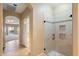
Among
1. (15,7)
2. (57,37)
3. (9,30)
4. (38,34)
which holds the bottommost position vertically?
(57,37)

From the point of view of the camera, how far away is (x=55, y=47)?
Result: 2.80 meters

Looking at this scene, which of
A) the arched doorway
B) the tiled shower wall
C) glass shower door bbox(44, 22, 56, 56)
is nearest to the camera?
the arched doorway

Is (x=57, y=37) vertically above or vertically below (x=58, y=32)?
below

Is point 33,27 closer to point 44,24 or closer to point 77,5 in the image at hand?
point 44,24

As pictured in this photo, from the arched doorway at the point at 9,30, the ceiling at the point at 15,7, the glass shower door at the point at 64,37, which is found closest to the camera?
the ceiling at the point at 15,7

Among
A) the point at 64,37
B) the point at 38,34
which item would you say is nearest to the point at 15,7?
the point at 38,34

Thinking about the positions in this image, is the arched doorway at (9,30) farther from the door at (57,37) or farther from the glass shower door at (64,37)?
the glass shower door at (64,37)

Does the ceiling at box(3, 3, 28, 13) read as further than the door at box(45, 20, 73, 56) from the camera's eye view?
No

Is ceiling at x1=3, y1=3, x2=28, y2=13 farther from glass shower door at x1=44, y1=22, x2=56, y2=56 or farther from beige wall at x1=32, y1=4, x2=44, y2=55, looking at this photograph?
glass shower door at x1=44, y1=22, x2=56, y2=56

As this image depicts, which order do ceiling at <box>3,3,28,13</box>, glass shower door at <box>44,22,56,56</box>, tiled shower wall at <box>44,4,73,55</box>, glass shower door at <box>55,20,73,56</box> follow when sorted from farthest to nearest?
→ glass shower door at <box>44,22,56,56</box>, tiled shower wall at <box>44,4,73,55</box>, glass shower door at <box>55,20,73,56</box>, ceiling at <box>3,3,28,13</box>

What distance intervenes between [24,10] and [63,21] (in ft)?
3.40

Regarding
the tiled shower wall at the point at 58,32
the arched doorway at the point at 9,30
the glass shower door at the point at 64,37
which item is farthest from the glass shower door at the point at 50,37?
the arched doorway at the point at 9,30

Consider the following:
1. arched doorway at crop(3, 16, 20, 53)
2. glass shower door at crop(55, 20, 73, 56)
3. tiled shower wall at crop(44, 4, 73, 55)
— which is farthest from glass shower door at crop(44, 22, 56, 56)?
arched doorway at crop(3, 16, 20, 53)

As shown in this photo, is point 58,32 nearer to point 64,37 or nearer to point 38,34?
point 64,37
